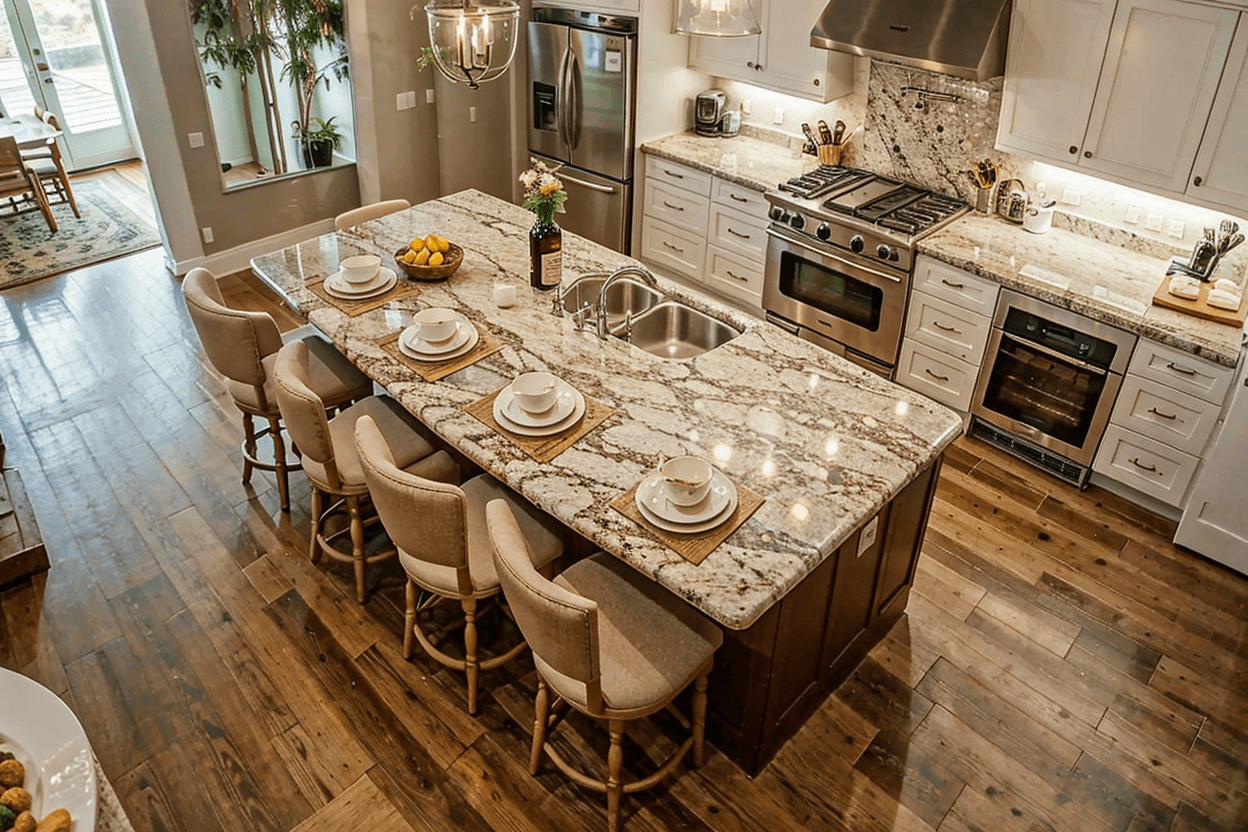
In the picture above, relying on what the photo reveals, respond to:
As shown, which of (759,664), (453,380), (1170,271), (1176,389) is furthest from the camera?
(1170,271)

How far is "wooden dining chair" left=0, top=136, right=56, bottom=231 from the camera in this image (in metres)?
6.39

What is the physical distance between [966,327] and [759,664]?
8.22 ft

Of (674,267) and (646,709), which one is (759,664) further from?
(674,267)

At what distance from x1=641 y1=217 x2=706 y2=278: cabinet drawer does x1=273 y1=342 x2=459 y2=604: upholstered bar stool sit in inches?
108

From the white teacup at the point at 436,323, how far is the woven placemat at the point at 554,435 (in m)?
0.37

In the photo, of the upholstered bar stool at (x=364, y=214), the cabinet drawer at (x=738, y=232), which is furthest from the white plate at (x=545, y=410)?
the cabinet drawer at (x=738, y=232)

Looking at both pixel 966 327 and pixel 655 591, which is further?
pixel 966 327

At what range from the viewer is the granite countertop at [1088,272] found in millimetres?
3646

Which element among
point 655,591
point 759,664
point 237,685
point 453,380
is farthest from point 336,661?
point 759,664

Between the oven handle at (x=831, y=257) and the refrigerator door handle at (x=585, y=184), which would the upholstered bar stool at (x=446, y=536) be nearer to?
the oven handle at (x=831, y=257)

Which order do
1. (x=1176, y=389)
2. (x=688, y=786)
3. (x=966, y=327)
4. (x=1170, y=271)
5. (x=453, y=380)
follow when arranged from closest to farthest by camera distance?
(x=688, y=786), (x=453, y=380), (x=1176, y=389), (x=1170, y=271), (x=966, y=327)

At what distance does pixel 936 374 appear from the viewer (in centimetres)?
462

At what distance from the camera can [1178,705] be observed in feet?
10.4

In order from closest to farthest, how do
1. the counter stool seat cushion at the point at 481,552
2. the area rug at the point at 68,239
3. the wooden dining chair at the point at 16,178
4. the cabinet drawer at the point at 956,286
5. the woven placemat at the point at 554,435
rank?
the woven placemat at the point at 554,435
the counter stool seat cushion at the point at 481,552
the cabinet drawer at the point at 956,286
the area rug at the point at 68,239
the wooden dining chair at the point at 16,178
